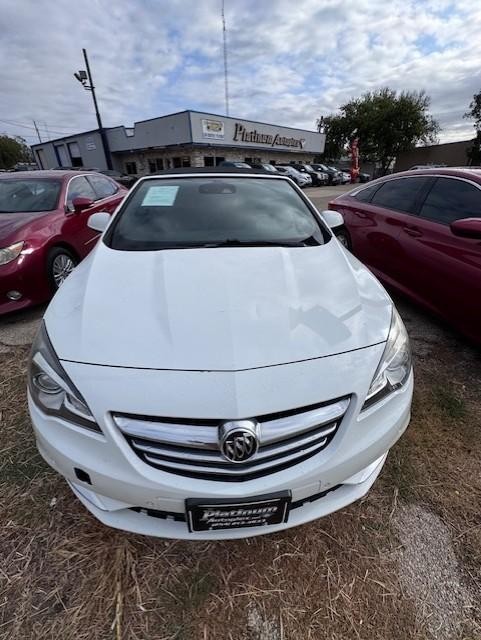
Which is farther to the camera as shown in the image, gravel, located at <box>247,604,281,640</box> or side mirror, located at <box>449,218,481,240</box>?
side mirror, located at <box>449,218,481,240</box>

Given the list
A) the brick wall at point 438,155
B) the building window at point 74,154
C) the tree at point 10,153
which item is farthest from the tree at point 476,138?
the tree at point 10,153

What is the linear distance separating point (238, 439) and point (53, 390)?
27.6 inches

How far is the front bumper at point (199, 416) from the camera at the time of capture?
1.08m

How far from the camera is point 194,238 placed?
195 centimetres

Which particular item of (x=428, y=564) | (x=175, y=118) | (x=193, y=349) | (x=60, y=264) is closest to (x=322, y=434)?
(x=193, y=349)

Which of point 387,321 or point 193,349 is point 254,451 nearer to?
point 193,349

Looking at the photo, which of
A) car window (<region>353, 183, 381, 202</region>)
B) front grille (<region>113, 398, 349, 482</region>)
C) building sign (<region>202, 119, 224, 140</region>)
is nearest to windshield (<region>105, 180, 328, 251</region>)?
front grille (<region>113, 398, 349, 482</region>)

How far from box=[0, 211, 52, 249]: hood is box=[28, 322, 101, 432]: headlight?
7.82 feet

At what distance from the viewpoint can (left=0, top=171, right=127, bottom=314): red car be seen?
3.16 m

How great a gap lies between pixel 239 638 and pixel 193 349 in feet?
3.31

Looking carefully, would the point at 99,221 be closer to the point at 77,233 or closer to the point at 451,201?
the point at 77,233

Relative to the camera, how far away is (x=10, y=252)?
3.13 m

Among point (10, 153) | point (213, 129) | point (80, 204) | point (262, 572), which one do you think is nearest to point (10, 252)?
point (80, 204)

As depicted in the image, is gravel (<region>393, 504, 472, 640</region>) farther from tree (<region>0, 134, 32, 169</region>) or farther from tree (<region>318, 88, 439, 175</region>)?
tree (<region>0, 134, 32, 169</region>)
